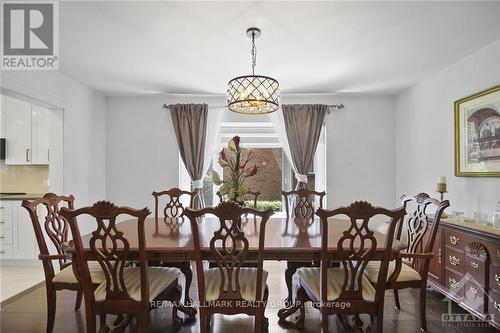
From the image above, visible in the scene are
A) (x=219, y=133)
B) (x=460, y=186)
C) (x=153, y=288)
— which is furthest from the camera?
(x=219, y=133)

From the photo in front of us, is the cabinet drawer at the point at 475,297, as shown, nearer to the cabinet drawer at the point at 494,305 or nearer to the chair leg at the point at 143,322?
the cabinet drawer at the point at 494,305

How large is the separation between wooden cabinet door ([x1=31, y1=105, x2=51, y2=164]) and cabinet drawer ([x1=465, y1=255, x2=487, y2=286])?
487 centimetres

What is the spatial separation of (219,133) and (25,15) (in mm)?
2598

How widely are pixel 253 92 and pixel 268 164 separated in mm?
2301

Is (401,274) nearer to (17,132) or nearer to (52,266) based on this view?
(52,266)

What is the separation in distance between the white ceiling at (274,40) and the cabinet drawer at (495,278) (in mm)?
1898

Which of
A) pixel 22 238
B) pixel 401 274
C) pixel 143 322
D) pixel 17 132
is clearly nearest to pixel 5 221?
pixel 22 238

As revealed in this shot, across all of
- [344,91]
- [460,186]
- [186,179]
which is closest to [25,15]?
[186,179]

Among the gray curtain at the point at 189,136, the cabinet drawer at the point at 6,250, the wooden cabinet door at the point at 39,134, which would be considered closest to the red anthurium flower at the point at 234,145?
the gray curtain at the point at 189,136

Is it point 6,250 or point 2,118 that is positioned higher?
point 2,118

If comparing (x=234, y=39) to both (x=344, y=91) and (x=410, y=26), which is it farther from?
(x=344, y=91)

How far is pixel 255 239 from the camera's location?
76.0 inches

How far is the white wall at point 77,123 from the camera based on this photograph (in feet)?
9.56

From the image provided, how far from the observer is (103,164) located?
4.27 m
